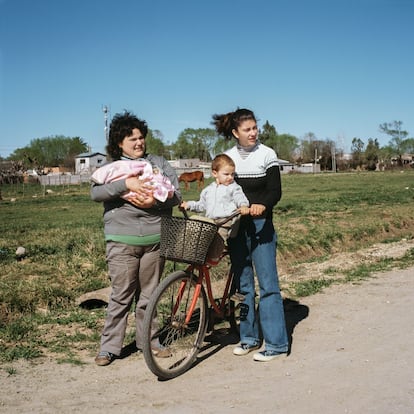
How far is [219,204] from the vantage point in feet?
15.5

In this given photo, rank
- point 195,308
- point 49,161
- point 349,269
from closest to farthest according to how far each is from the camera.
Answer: point 195,308, point 349,269, point 49,161

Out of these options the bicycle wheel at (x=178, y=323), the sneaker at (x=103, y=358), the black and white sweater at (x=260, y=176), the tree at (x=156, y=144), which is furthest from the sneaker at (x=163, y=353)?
the tree at (x=156, y=144)

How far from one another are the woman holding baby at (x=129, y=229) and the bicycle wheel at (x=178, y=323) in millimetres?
93

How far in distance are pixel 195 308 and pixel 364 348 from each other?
5.20 ft

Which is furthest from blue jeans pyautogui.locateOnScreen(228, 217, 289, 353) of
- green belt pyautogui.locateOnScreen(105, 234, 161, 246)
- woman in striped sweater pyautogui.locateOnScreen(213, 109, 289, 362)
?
green belt pyautogui.locateOnScreen(105, 234, 161, 246)

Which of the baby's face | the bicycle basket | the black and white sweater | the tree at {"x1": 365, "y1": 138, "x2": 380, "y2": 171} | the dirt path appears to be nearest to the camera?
the dirt path

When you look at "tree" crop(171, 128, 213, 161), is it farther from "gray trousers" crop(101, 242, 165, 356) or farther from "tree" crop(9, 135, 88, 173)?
"gray trousers" crop(101, 242, 165, 356)

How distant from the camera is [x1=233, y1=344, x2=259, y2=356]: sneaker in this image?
4.96 m

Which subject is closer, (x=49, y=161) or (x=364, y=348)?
(x=364, y=348)

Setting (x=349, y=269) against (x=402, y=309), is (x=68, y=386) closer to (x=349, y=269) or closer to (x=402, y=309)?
(x=402, y=309)

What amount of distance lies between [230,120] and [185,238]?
50.2 inches

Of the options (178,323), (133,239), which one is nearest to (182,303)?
(178,323)

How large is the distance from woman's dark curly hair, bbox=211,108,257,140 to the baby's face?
440 millimetres

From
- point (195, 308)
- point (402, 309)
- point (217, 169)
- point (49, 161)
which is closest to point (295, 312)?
A: point (402, 309)
